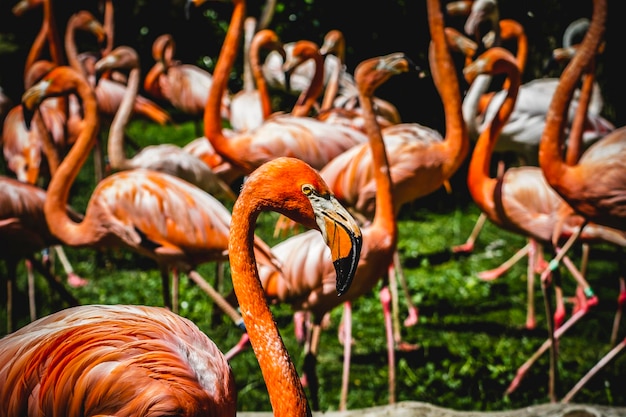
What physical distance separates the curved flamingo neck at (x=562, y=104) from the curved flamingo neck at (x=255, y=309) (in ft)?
6.27

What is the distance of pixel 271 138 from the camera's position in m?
4.30

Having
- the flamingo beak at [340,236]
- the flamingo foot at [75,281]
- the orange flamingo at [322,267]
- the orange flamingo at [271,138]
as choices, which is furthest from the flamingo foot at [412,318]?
the flamingo beak at [340,236]

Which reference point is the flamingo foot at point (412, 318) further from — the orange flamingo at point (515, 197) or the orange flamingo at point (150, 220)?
the orange flamingo at point (150, 220)

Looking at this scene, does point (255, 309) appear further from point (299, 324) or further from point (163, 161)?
point (163, 161)

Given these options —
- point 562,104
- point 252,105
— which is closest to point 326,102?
point 252,105

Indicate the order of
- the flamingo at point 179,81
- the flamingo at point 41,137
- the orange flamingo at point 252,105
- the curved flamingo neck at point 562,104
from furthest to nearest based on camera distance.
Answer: the flamingo at point 179,81 → the orange flamingo at point 252,105 → the flamingo at point 41,137 → the curved flamingo neck at point 562,104

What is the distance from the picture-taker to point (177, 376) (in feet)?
5.48

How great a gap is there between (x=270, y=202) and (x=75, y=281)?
352cm

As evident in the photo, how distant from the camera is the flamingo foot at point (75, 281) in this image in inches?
188

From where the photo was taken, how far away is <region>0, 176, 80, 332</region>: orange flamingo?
3.49 metres

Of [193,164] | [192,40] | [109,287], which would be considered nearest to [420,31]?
[193,164]

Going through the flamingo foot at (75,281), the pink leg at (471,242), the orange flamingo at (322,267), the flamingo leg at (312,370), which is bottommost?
the pink leg at (471,242)

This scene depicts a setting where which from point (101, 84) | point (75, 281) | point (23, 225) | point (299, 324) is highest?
point (101, 84)

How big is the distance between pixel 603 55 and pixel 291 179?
15.7 feet
